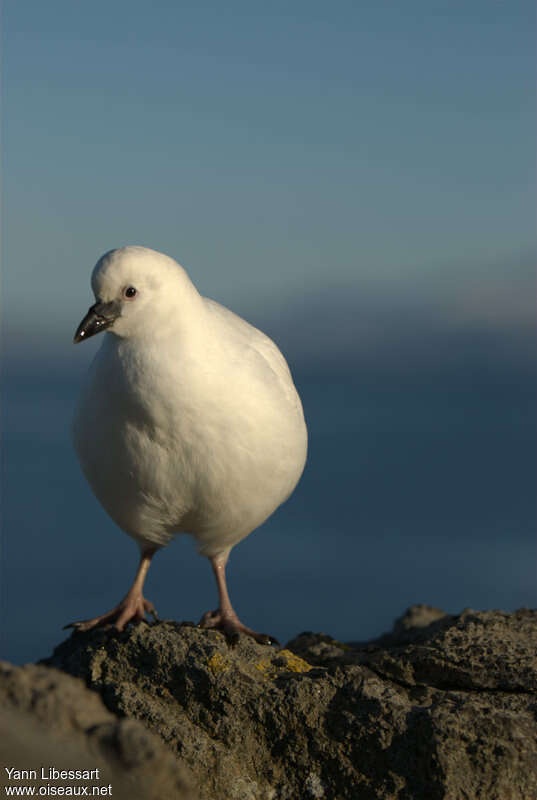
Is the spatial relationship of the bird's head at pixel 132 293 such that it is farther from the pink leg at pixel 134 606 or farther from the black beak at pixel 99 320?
the pink leg at pixel 134 606

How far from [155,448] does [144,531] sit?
3.90 feet

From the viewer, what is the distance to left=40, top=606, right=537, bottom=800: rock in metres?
5.56

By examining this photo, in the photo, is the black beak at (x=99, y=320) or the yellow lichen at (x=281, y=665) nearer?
the yellow lichen at (x=281, y=665)


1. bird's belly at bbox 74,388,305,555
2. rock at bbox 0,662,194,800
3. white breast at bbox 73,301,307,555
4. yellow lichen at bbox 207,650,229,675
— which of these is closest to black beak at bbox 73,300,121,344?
white breast at bbox 73,301,307,555

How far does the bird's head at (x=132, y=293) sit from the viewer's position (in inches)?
270

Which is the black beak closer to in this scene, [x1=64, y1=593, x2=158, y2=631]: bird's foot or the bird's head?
the bird's head

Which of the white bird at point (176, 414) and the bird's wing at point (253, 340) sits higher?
the bird's wing at point (253, 340)

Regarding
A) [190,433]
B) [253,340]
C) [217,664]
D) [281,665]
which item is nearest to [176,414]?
[190,433]

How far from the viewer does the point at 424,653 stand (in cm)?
704

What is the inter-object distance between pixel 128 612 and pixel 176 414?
253 centimetres

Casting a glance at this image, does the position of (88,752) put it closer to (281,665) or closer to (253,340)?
(281,665)

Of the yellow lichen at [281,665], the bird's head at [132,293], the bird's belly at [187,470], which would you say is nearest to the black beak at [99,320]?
the bird's head at [132,293]

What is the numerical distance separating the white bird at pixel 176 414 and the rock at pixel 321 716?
2.93 ft

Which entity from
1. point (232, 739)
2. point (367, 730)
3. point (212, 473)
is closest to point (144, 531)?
point (212, 473)
